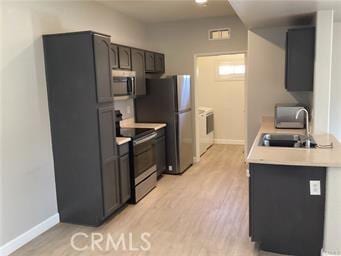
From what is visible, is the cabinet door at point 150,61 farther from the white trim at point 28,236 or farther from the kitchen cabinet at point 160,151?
the white trim at point 28,236

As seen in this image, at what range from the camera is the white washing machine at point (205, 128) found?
669 cm

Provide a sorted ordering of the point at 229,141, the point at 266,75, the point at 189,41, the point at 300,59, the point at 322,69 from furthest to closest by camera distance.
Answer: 1. the point at 229,141
2. the point at 189,41
3. the point at 266,75
4. the point at 300,59
5. the point at 322,69

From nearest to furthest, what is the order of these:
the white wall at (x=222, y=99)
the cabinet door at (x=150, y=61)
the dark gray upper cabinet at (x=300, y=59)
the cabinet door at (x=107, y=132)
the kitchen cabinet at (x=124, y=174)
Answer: the cabinet door at (x=107, y=132)
the dark gray upper cabinet at (x=300, y=59)
the kitchen cabinet at (x=124, y=174)
the cabinet door at (x=150, y=61)
the white wall at (x=222, y=99)

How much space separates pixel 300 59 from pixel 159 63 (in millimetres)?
2716

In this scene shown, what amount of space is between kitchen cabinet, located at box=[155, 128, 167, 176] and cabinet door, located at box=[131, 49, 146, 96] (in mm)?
716

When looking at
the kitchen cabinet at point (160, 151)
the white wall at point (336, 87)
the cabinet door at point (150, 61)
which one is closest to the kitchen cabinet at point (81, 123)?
the kitchen cabinet at point (160, 151)

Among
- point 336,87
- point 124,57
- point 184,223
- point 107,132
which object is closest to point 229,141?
point 336,87

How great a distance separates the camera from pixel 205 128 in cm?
702

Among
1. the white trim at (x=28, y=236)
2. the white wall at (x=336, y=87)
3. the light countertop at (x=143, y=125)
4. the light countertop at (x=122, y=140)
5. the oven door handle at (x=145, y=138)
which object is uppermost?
the white wall at (x=336, y=87)

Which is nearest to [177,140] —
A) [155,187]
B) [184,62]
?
[155,187]

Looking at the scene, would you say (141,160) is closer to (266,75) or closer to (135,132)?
(135,132)

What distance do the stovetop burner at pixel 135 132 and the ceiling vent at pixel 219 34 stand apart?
2.26m

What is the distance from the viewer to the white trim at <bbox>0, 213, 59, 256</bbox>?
3.02m

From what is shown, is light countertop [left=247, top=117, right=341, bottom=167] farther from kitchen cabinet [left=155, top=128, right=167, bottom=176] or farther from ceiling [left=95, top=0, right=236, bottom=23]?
ceiling [left=95, top=0, right=236, bottom=23]
